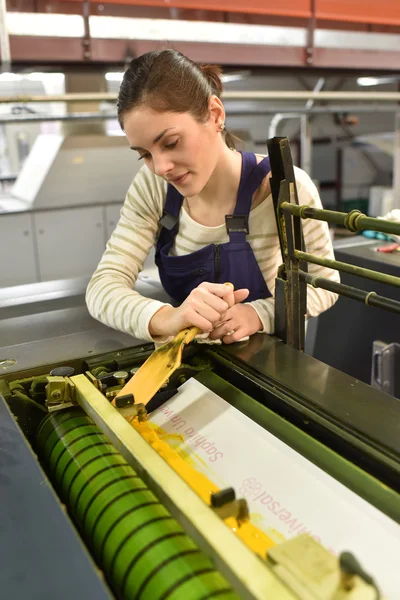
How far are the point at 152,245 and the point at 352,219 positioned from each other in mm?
630

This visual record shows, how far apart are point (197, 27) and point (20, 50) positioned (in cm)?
98

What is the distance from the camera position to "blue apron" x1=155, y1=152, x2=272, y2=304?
1189mm

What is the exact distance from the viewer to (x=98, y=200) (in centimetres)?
348

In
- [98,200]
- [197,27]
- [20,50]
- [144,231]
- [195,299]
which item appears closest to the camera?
[195,299]

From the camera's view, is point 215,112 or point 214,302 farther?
point 215,112

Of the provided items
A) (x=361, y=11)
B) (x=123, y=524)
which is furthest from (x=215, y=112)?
(x=361, y=11)

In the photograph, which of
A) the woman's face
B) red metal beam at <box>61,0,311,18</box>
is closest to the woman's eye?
the woman's face

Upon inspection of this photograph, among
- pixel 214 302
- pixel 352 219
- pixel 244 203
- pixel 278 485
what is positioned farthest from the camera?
pixel 244 203

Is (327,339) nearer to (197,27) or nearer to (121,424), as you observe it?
(121,424)

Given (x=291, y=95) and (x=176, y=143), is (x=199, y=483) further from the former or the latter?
(x=291, y=95)

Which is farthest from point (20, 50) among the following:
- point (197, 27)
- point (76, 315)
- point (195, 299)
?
point (195, 299)

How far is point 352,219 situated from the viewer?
80cm

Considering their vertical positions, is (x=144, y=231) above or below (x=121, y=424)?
above

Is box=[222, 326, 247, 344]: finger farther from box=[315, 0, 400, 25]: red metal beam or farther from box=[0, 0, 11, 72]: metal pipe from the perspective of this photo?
box=[315, 0, 400, 25]: red metal beam
